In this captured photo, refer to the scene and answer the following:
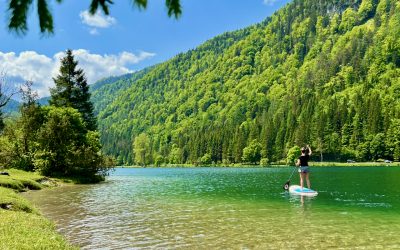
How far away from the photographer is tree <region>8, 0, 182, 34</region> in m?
4.88

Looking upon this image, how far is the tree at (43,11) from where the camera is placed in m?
4.88

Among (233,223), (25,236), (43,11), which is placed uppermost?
(43,11)

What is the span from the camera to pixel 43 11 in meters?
5.08

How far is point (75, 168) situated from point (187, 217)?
4511 centimetres

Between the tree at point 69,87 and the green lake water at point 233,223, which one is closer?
→ the green lake water at point 233,223

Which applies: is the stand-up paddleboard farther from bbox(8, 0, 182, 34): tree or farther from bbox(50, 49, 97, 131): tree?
bbox(50, 49, 97, 131): tree

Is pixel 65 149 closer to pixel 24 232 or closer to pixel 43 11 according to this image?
pixel 24 232

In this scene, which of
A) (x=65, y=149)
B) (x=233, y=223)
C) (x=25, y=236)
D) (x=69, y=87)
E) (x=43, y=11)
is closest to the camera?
(x=43, y=11)

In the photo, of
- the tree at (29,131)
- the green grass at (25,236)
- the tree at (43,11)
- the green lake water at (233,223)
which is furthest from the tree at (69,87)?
the tree at (43,11)

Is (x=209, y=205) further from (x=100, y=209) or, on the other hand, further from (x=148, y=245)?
(x=148, y=245)

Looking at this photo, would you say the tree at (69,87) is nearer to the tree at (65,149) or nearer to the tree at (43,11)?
the tree at (65,149)

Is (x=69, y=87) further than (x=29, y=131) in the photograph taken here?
Yes

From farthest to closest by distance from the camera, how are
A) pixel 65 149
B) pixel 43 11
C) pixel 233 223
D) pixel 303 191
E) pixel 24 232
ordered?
pixel 65 149 → pixel 303 191 → pixel 233 223 → pixel 24 232 → pixel 43 11

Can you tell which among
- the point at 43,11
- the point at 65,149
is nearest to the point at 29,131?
the point at 65,149
